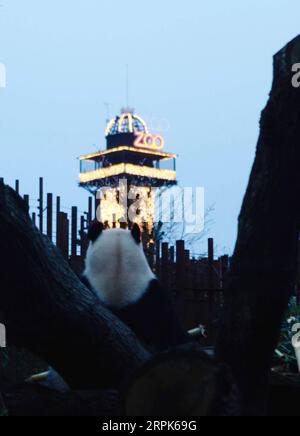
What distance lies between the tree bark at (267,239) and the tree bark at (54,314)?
0.91 meters

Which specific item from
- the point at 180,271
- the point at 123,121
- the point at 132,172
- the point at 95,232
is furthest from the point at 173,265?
the point at 123,121

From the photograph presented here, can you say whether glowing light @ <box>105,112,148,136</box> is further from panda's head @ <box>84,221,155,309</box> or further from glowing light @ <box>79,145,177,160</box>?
panda's head @ <box>84,221,155,309</box>

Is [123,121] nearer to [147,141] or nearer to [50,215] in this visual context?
[147,141]

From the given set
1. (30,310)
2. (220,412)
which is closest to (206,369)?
(220,412)

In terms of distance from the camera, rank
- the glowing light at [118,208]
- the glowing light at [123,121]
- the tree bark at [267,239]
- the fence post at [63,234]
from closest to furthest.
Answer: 1. the tree bark at [267,239]
2. the fence post at [63,234]
3. the glowing light at [118,208]
4. the glowing light at [123,121]

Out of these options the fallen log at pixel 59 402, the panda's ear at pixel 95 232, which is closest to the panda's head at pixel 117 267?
the panda's ear at pixel 95 232

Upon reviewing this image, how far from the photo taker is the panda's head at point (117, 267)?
4453 mm

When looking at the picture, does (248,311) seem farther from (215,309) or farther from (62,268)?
(215,309)

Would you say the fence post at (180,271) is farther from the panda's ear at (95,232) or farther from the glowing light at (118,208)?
the panda's ear at (95,232)

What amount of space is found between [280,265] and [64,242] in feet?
19.2

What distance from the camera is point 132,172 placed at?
6475cm

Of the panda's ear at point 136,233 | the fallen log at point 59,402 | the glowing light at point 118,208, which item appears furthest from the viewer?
the glowing light at point 118,208

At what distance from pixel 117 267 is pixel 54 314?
3.12 ft

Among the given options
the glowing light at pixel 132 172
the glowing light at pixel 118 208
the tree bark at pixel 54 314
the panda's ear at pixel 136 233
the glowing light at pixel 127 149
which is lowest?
the tree bark at pixel 54 314
